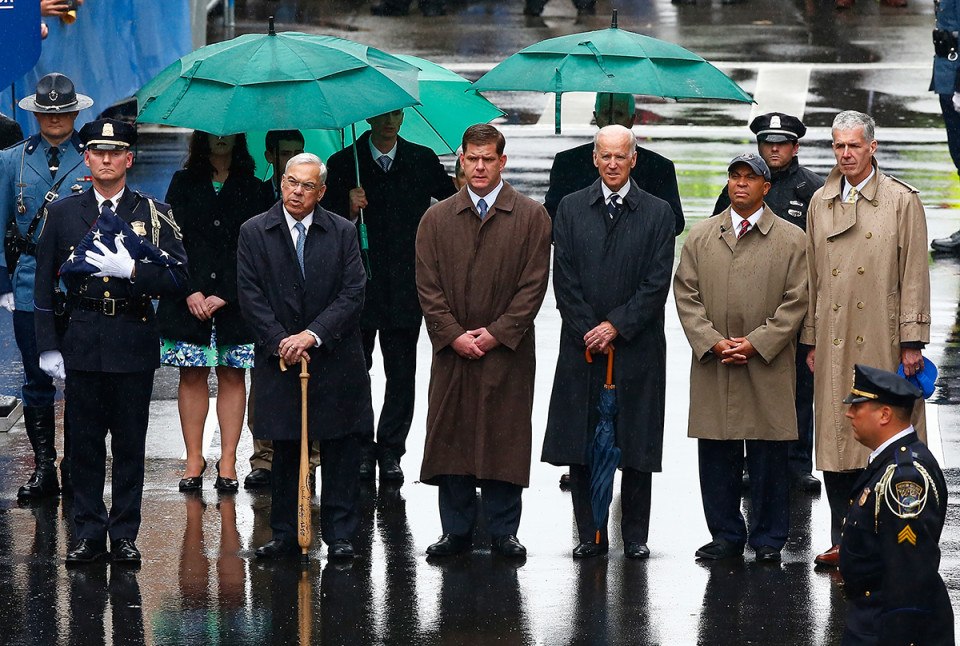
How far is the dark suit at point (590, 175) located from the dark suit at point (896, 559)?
3.70 meters

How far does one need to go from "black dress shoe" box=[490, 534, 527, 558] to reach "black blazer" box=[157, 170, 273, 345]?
2.12 meters

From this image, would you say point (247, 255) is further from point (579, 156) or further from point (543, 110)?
point (543, 110)

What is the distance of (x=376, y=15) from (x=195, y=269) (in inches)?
775

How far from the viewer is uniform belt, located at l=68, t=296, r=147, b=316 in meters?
8.30

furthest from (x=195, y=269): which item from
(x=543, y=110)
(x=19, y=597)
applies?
(x=543, y=110)

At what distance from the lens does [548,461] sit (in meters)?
8.70

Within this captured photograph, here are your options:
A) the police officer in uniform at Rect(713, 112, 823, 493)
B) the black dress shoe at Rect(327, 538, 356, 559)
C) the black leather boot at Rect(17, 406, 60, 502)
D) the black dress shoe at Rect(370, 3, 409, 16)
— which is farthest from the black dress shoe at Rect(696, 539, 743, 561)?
the black dress shoe at Rect(370, 3, 409, 16)

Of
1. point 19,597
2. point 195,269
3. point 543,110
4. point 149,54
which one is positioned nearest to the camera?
point 19,597

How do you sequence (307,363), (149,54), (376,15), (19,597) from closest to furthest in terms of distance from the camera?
(19,597)
(307,363)
(149,54)
(376,15)

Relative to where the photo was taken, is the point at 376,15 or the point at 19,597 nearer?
the point at 19,597

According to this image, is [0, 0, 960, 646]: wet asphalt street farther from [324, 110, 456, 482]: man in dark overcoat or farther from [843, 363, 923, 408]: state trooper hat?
[843, 363, 923, 408]: state trooper hat

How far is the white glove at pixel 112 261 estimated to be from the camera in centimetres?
817

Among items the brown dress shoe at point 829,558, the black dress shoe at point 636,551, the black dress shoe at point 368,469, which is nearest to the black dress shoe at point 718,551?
the black dress shoe at point 636,551

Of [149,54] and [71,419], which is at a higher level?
[149,54]
